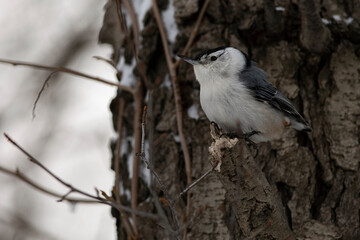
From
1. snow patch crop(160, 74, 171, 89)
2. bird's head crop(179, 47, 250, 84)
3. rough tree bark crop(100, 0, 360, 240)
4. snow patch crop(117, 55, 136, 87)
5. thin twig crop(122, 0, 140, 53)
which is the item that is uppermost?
thin twig crop(122, 0, 140, 53)

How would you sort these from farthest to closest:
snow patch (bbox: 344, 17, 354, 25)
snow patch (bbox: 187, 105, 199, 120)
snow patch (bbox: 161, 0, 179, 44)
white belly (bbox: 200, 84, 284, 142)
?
snow patch (bbox: 161, 0, 179, 44), snow patch (bbox: 187, 105, 199, 120), snow patch (bbox: 344, 17, 354, 25), white belly (bbox: 200, 84, 284, 142)

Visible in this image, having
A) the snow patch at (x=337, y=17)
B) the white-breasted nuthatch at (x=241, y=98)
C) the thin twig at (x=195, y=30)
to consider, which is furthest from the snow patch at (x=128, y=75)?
the snow patch at (x=337, y=17)

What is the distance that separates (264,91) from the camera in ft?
7.61

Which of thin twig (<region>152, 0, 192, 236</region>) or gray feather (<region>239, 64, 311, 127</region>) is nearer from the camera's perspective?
gray feather (<region>239, 64, 311, 127</region>)

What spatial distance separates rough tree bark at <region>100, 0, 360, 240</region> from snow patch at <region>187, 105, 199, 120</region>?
16 millimetres

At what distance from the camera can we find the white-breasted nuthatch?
2252mm

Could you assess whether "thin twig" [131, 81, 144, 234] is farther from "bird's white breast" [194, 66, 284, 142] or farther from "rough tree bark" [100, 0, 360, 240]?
"bird's white breast" [194, 66, 284, 142]

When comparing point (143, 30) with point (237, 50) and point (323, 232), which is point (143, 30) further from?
point (323, 232)

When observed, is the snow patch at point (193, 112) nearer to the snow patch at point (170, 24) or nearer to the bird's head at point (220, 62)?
the bird's head at point (220, 62)

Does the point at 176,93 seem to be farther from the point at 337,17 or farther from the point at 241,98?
the point at 337,17

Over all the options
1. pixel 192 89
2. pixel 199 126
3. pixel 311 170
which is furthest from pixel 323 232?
pixel 192 89

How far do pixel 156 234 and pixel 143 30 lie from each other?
1.10m

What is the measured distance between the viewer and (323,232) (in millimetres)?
2188

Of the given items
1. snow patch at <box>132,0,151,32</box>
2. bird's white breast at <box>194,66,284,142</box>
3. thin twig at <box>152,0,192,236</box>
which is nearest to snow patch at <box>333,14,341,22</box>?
bird's white breast at <box>194,66,284,142</box>
